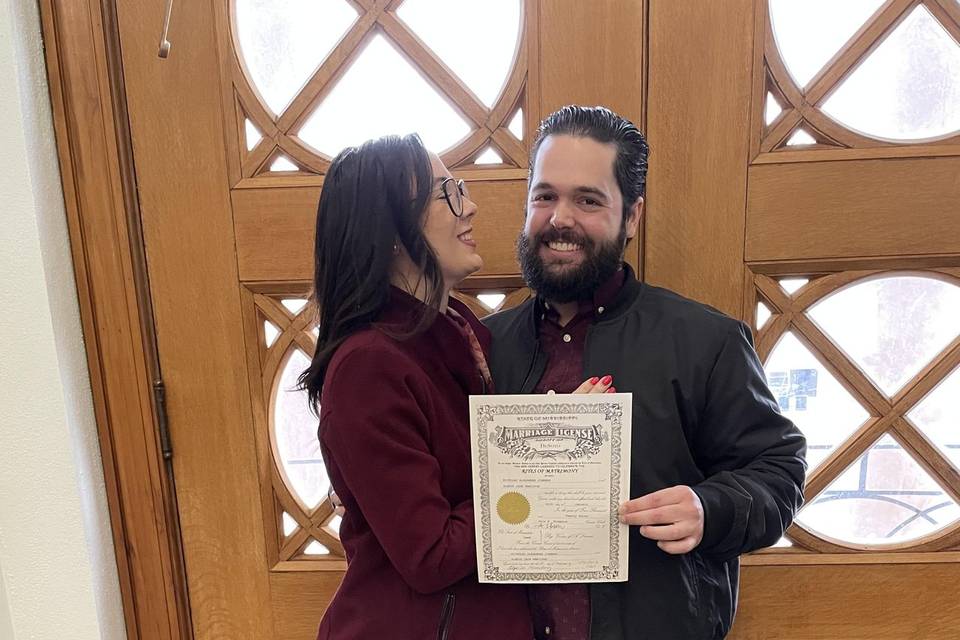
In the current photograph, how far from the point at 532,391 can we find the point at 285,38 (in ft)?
2.36

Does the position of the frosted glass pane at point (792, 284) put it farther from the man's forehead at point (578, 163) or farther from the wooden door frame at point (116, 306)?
the wooden door frame at point (116, 306)

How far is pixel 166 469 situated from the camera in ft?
3.52

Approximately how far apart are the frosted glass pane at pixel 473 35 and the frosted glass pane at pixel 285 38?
120 mm

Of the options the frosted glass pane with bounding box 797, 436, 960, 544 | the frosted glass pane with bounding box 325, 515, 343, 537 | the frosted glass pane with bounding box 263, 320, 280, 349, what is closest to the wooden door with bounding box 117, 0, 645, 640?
the frosted glass pane with bounding box 263, 320, 280, 349

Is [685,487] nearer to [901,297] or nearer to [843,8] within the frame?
[901,297]

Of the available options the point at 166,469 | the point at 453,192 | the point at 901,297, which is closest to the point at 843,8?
the point at 901,297

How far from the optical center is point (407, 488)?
2.18ft

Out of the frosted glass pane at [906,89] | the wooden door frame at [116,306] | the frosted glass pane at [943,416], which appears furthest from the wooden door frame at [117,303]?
the frosted glass pane at [943,416]

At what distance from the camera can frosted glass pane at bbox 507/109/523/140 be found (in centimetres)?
99

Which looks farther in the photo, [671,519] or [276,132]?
[276,132]

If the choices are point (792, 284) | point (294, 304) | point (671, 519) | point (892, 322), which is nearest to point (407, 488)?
point (671, 519)

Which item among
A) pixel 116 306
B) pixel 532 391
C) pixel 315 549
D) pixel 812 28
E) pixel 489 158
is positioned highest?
pixel 812 28

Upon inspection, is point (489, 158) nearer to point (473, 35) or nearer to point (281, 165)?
point (473, 35)

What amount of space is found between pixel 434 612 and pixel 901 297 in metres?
0.90
